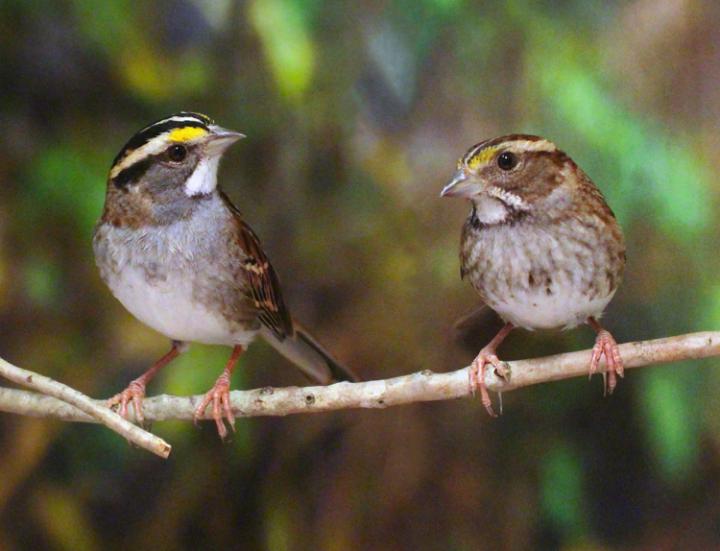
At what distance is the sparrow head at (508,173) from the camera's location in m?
2.39

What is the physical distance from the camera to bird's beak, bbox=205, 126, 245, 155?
2.42 m

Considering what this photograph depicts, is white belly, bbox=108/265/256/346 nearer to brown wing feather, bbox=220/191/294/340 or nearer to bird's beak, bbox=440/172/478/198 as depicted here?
brown wing feather, bbox=220/191/294/340

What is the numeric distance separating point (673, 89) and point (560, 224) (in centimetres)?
73

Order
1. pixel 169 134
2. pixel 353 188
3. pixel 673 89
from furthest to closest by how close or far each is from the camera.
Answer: pixel 353 188, pixel 673 89, pixel 169 134

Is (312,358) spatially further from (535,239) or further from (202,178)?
(535,239)

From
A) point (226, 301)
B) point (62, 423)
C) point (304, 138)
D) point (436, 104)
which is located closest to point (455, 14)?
point (436, 104)

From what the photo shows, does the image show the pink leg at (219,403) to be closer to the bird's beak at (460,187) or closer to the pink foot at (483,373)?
the pink foot at (483,373)

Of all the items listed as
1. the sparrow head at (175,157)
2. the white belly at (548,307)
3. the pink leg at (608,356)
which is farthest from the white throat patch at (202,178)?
the pink leg at (608,356)

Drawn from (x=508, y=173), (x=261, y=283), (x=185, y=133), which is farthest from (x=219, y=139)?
(x=508, y=173)

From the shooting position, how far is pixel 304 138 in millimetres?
3160

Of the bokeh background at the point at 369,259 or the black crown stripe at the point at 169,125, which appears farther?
the bokeh background at the point at 369,259

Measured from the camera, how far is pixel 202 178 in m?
2.49

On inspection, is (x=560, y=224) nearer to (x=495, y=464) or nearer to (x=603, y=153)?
(x=603, y=153)

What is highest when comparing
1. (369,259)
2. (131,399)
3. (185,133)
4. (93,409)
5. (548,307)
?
(185,133)
